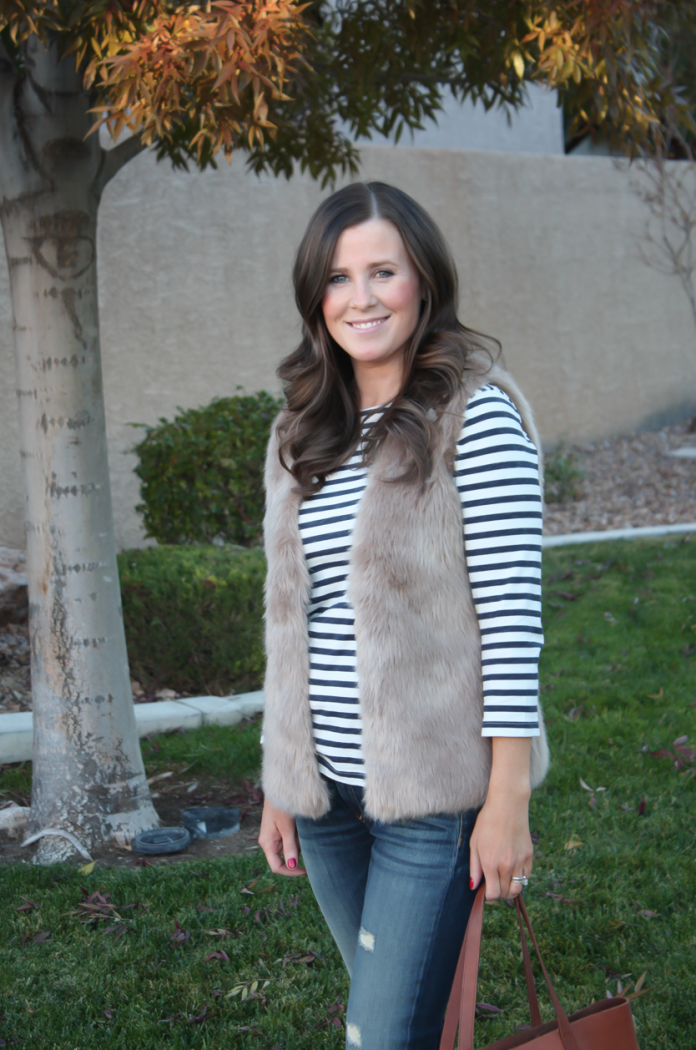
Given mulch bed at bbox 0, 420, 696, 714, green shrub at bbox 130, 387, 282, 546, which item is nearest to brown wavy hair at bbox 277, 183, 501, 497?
green shrub at bbox 130, 387, 282, 546

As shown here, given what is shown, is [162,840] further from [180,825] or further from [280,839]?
[280,839]

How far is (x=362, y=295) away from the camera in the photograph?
6.43 ft

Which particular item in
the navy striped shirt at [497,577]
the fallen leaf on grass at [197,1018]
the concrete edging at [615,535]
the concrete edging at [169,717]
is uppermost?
the navy striped shirt at [497,577]

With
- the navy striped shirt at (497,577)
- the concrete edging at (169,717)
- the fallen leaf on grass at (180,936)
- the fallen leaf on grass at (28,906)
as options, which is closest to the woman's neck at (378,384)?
the navy striped shirt at (497,577)

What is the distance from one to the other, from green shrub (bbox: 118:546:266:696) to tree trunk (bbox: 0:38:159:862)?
1.56 m

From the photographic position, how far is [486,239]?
37.4 feet

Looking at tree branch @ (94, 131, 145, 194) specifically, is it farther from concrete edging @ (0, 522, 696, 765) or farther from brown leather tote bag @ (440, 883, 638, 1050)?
brown leather tote bag @ (440, 883, 638, 1050)

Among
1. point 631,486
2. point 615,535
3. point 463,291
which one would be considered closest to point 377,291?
point 615,535

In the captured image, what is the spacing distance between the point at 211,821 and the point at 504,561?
2.83 metres

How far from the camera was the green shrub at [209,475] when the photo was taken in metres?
6.30

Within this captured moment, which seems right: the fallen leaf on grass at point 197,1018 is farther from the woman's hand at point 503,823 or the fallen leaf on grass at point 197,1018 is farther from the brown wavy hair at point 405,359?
the brown wavy hair at point 405,359

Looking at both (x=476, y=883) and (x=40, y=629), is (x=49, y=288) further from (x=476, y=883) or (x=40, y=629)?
(x=476, y=883)

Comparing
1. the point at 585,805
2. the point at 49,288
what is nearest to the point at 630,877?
the point at 585,805

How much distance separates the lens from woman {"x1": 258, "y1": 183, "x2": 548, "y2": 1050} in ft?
5.59
